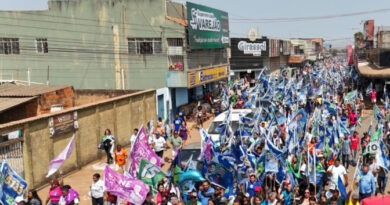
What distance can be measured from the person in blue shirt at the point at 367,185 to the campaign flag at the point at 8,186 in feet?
23.0

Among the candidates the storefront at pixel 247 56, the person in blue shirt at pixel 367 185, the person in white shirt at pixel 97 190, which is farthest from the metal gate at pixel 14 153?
the storefront at pixel 247 56

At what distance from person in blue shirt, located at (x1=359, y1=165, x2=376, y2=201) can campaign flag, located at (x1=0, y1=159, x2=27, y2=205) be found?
23.0 ft

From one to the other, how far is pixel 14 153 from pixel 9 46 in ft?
54.9

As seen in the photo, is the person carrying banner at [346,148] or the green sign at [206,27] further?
the green sign at [206,27]

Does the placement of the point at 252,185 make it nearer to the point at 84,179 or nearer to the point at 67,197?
the point at 67,197

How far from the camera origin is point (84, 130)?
53.8 ft

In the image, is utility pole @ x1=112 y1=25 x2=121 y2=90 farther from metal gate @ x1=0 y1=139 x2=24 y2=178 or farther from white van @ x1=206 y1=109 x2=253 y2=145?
metal gate @ x1=0 y1=139 x2=24 y2=178

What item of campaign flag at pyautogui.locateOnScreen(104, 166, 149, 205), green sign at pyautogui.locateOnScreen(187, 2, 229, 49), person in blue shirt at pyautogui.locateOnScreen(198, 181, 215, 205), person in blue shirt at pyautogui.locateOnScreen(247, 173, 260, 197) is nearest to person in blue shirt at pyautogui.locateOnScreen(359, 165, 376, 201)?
person in blue shirt at pyautogui.locateOnScreen(247, 173, 260, 197)

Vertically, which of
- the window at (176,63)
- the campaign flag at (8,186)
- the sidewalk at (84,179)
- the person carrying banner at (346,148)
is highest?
the window at (176,63)

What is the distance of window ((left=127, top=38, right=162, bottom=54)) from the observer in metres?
25.8

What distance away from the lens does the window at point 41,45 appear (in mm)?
27312

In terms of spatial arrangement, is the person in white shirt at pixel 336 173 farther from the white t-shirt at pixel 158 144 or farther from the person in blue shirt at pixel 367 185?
the white t-shirt at pixel 158 144

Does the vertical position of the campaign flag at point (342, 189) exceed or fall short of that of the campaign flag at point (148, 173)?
it falls short

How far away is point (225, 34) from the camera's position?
33156mm
